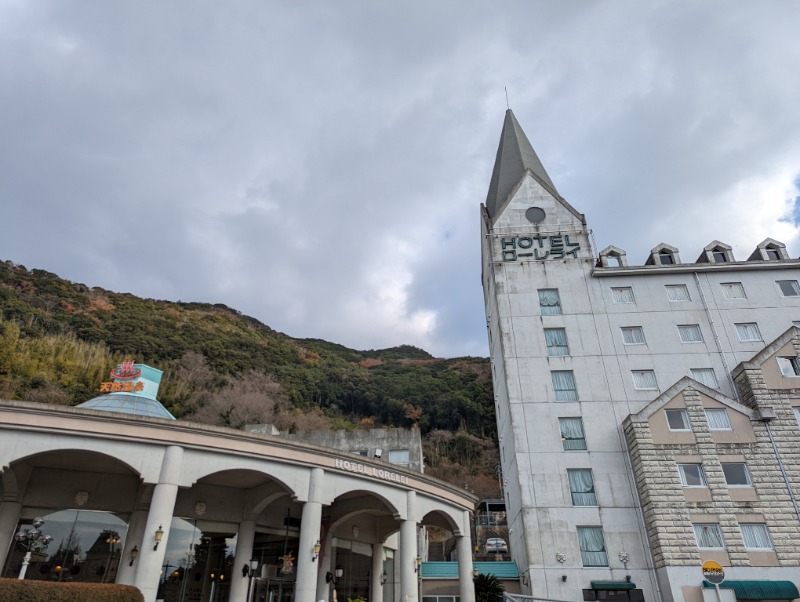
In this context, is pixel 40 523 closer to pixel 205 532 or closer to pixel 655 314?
pixel 205 532

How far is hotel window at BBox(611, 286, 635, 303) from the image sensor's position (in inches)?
1298

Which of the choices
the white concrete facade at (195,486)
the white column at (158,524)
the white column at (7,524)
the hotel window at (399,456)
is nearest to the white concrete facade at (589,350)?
the hotel window at (399,456)

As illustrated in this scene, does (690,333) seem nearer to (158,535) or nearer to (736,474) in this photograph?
(736,474)

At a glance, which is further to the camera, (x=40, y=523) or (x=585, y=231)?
(x=585, y=231)

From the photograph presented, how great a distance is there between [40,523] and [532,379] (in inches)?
965

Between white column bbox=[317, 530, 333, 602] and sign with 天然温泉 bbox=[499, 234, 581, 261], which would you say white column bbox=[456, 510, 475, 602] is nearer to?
white column bbox=[317, 530, 333, 602]

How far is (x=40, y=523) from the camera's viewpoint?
15.8 meters

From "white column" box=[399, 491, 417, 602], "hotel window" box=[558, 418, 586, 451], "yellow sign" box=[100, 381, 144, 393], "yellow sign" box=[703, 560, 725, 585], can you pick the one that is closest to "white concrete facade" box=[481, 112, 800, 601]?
"hotel window" box=[558, 418, 586, 451]

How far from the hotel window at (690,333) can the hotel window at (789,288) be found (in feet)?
20.8

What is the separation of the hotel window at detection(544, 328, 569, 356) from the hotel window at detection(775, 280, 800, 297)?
14.1 m

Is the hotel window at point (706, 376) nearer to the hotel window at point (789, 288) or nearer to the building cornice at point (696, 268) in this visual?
the building cornice at point (696, 268)

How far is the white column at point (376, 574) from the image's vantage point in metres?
25.3

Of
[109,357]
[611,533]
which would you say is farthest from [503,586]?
[109,357]

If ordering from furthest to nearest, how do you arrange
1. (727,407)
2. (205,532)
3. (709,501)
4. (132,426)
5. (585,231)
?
(585,231) → (727,407) → (709,501) → (205,532) → (132,426)
